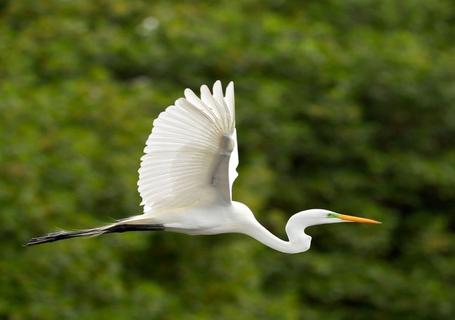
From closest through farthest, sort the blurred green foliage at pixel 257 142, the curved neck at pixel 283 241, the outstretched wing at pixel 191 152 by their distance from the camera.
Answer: the outstretched wing at pixel 191 152 < the curved neck at pixel 283 241 < the blurred green foliage at pixel 257 142

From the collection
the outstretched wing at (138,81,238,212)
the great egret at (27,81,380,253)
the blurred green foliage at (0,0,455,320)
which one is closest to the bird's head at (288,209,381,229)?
the great egret at (27,81,380,253)

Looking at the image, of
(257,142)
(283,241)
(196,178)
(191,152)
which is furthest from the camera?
(257,142)

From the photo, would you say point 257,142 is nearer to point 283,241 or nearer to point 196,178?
point 283,241

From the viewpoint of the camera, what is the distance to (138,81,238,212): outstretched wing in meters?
4.98

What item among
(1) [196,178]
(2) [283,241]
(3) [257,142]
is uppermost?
(3) [257,142]

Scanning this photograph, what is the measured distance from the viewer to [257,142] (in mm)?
10344

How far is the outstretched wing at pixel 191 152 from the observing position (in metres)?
4.98

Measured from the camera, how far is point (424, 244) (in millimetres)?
11000

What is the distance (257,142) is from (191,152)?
5.18m

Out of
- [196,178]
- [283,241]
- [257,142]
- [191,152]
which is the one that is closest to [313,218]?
[283,241]

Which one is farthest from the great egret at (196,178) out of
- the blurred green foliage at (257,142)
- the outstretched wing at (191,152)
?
the blurred green foliage at (257,142)

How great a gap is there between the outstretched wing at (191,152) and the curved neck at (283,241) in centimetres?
20

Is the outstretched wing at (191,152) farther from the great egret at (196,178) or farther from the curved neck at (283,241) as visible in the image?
the curved neck at (283,241)

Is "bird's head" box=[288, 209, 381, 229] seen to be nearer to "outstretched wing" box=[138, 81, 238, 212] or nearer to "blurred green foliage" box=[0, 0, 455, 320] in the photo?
"outstretched wing" box=[138, 81, 238, 212]
